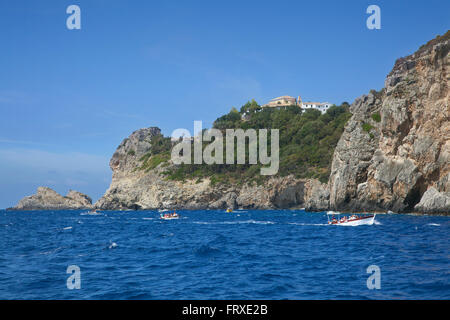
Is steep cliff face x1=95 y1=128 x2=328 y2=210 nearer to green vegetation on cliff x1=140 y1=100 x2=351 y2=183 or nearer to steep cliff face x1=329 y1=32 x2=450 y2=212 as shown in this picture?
green vegetation on cliff x1=140 y1=100 x2=351 y2=183

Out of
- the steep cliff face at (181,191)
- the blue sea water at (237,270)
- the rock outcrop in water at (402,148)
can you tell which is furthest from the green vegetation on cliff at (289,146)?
the blue sea water at (237,270)

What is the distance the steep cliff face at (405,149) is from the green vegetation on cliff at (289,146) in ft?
113

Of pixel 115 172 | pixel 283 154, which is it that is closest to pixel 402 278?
pixel 283 154

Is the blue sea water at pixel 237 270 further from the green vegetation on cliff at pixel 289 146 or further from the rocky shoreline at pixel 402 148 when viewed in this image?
the green vegetation on cliff at pixel 289 146

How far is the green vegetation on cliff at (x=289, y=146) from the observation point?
12631cm

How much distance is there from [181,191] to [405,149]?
289 ft

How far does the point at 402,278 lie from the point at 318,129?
131m

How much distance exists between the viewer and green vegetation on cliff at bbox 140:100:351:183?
12631cm

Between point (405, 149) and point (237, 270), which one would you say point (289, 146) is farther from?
point (237, 270)

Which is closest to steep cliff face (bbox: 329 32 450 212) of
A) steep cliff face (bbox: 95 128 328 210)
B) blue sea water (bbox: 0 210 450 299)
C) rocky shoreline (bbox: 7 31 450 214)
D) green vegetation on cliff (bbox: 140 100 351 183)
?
rocky shoreline (bbox: 7 31 450 214)

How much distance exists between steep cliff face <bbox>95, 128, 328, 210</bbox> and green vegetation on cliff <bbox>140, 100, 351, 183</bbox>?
10.4ft

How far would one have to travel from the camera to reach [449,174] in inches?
2362

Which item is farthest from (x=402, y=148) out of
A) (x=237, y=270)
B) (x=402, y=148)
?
(x=237, y=270)

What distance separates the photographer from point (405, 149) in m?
69.2
